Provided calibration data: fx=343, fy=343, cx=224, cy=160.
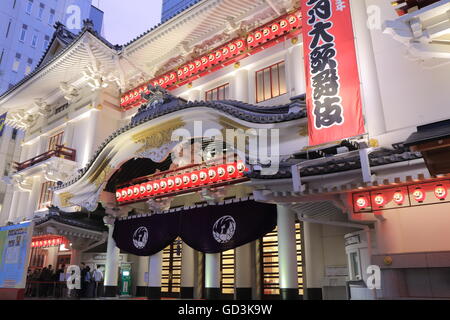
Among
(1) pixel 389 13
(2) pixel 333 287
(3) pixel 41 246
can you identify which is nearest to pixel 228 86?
(1) pixel 389 13

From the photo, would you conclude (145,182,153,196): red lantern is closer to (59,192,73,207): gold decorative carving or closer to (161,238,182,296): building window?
(161,238,182,296): building window

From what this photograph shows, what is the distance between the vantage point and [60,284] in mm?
17828

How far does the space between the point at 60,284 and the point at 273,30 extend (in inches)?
639

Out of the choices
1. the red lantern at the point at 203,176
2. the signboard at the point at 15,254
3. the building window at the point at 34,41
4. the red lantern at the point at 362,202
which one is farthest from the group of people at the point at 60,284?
the building window at the point at 34,41

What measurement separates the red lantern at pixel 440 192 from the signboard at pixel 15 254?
11027 mm

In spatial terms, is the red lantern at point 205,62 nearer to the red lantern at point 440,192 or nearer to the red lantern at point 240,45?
the red lantern at point 240,45

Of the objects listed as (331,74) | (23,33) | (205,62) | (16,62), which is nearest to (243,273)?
(331,74)

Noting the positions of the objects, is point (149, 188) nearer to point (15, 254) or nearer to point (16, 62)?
point (15, 254)

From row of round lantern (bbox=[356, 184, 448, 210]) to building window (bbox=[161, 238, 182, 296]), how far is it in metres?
9.88

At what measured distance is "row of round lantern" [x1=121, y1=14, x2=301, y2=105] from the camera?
13508mm

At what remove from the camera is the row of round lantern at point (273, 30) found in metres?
13.3

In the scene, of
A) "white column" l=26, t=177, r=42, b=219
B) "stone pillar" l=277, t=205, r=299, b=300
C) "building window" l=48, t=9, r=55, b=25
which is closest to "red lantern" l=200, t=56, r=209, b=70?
"stone pillar" l=277, t=205, r=299, b=300

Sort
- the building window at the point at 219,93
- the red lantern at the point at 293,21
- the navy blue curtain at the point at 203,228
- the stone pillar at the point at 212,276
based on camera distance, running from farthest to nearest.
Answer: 1. the building window at the point at 219,93
2. the red lantern at the point at 293,21
3. the stone pillar at the point at 212,276
4. the navy blue curtain at the point at 203,228

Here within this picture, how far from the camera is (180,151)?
13.2m
